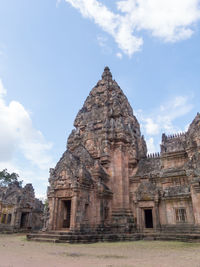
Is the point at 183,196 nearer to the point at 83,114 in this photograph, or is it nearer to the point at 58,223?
the point at 58,223

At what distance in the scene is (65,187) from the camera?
17500mm

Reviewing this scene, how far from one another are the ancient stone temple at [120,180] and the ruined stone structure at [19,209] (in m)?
8.61

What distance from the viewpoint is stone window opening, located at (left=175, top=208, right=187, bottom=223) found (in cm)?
1770

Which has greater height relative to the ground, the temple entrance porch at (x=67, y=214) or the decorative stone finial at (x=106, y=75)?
the decorative stone finial at (x=106, y=75)

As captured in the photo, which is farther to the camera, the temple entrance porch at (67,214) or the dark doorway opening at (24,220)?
the dark doorway opening at (24,220)

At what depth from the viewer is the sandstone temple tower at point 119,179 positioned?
57.1ft

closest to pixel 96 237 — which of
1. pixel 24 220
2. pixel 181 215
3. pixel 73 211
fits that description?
pixel 73 211

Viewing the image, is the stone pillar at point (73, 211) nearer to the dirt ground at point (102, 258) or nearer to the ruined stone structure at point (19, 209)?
the dirt ground at point (102, 258)

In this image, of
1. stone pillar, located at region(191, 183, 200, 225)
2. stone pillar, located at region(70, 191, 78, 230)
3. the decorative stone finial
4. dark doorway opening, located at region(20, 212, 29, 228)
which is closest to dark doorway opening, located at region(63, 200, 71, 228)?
stone pillar, located at region(70, 191, 78, 230)

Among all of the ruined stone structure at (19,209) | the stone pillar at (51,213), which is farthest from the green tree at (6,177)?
the stone pillar at (51,213)

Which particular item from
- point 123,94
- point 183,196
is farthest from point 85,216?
point 123,94

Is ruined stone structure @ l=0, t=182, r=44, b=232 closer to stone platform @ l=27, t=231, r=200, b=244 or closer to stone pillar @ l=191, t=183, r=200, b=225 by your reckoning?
stone platform @ l=27, t=231, r=200, b=244

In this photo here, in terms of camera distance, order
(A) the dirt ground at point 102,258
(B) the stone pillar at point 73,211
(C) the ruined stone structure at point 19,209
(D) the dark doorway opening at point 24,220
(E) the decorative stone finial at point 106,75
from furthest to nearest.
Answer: (E) the decorative stone finial at point 106,75
(D) the dark doorway opening at point 24,220
(C) the ruined stone structure at point 19,209
(B) the stone pillar at point 73,211
(A) the dirt ground at point 102,258

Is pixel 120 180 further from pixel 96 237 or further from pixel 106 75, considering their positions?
pixel 106 75
